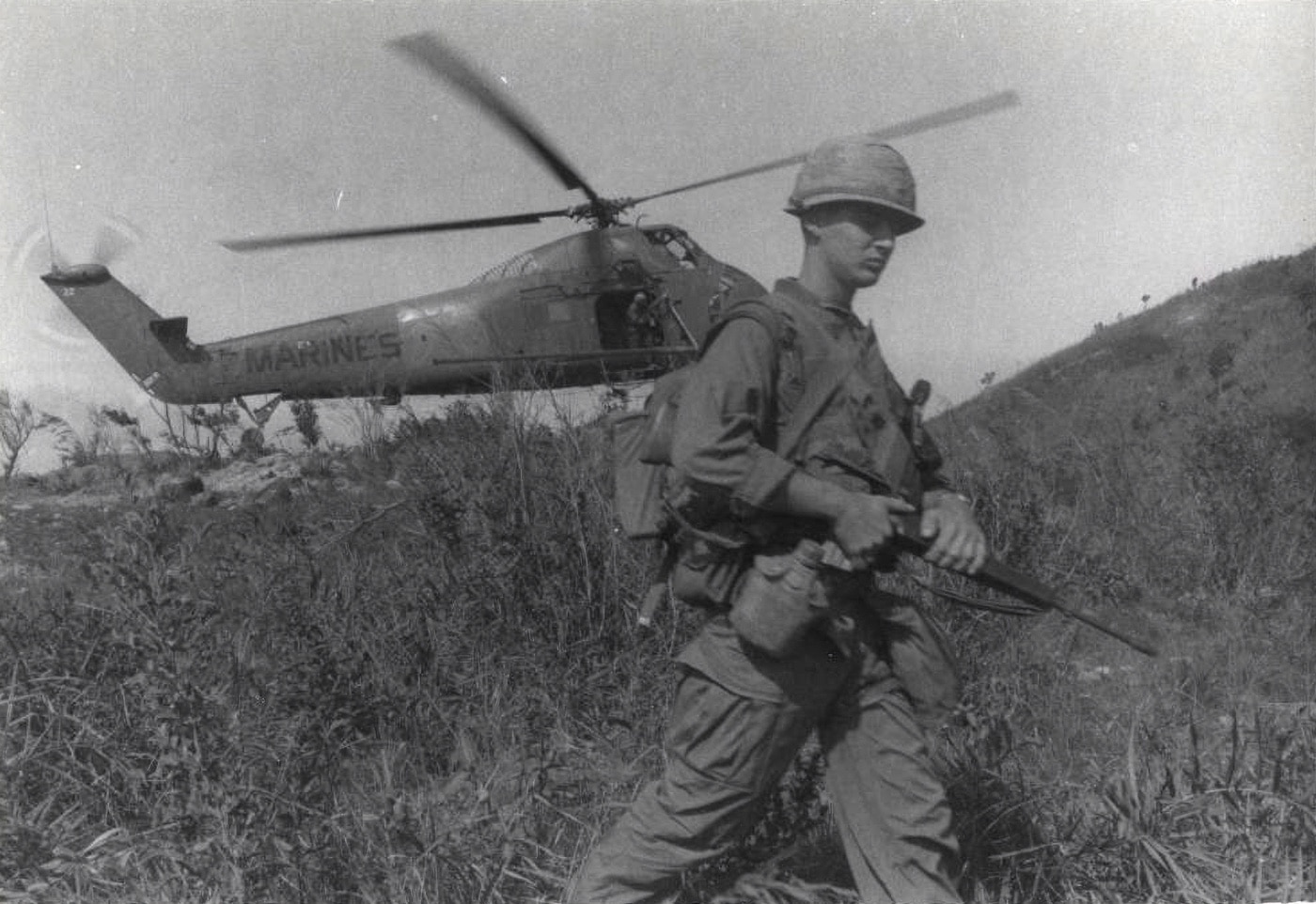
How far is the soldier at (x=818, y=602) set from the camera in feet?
7.96

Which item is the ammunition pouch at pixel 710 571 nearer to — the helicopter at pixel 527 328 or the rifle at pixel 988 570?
the rifle at pixel 988 570

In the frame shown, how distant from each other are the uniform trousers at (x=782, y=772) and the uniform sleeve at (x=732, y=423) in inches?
15.4

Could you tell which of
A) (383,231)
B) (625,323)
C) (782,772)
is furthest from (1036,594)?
(625,323)

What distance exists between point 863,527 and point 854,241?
70 cm

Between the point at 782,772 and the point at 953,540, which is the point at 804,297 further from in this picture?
the point at 782,772

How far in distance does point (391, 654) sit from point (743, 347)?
266 centimetres

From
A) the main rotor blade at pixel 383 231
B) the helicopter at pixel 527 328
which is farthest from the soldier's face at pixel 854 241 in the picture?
the helicopter at pixel 527 328

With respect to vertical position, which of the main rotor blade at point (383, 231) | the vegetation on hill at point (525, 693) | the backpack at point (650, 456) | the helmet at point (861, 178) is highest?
the main rotor blade at point (383, 231)

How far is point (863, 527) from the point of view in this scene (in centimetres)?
234

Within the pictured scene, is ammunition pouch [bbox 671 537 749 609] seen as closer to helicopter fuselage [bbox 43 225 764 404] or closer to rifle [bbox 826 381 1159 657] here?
rifle [bbox 826 381 1159 657]

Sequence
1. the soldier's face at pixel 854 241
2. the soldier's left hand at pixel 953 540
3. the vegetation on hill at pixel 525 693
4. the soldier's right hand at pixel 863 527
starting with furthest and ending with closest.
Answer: the vegetation on hill at pixel 525 693, the soldier's face at pixel 854 241, the soldier's left hand at pixel 953 540, the soldier's right hand at pixel 863 527

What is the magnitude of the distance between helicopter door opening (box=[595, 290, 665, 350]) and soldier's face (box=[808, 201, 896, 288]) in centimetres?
829

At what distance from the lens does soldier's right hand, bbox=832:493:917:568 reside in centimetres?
234

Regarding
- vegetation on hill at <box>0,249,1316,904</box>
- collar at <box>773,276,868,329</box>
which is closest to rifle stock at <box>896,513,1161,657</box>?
collar at <box>773,276,868,329</box>
